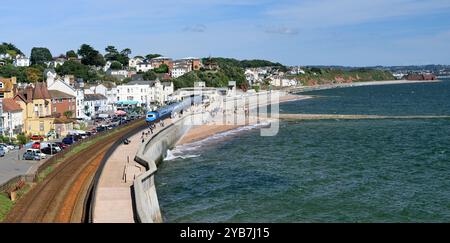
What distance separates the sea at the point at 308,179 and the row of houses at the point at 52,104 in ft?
47.0

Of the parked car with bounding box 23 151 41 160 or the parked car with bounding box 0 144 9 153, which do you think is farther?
the parked car with bounding box 0 144 9 153

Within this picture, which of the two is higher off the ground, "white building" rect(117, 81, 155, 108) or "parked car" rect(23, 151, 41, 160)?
"white building" rect(117, 81, 155, 108)

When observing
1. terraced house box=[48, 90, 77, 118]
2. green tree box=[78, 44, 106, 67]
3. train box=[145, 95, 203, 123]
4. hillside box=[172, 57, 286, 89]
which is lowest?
train box=[145, 95, 203, 123]

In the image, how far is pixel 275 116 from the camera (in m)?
84.8

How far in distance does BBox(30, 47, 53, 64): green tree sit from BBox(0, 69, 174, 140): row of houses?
6730 cm

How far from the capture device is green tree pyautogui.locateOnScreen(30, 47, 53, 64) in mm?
150375

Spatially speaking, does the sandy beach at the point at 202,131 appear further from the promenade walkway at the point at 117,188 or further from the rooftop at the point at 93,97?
the promenade walkway at the point at 117,188

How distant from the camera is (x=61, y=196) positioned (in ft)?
88.1

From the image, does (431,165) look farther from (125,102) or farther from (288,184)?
(125,102)

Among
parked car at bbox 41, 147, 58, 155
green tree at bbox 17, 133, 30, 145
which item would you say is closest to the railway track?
parked car at bbox 41, 147, 58, 155

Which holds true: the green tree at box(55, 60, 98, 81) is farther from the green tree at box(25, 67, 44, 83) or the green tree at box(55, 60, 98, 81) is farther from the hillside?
the hillside

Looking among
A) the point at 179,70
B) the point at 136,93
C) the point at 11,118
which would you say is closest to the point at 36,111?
the point at 11,118

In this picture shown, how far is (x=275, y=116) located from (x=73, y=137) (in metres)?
42.2

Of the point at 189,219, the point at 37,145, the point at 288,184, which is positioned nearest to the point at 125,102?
the point at 37,145
